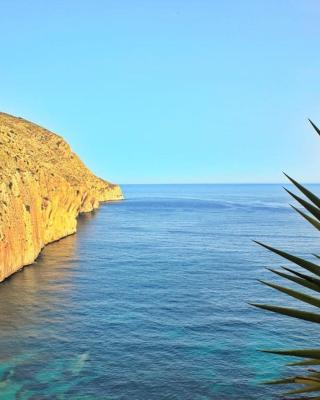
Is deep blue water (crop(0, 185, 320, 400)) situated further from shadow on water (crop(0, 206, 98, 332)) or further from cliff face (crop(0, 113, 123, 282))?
cliff face (crop(0, 113, 123, 282))

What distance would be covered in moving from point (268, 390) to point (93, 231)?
85099 millimetres

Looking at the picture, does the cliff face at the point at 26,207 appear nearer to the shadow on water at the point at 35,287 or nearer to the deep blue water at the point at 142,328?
the shadow on water at the point at 35,287

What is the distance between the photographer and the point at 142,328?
41406mm

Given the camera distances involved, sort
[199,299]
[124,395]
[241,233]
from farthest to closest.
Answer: [241,233] → [199,299] → [124,395]

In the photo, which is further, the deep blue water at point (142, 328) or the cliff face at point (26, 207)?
the cliff face at point (26, 207)

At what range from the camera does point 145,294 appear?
Answer: 174 feet

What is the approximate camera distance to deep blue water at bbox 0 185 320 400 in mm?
30859

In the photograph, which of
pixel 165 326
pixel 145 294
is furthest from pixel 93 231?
pixel 165 326

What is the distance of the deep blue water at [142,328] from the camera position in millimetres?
30859

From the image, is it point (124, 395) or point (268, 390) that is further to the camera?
point (268, 390)

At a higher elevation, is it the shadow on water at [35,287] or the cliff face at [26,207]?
the cliff face at [26,207]

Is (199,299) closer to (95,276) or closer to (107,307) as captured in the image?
(107,307)

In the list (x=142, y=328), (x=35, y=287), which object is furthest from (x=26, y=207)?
(x=142, y=328)

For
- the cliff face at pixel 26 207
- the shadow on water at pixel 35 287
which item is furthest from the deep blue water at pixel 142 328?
the cliff face at pixel 26 207
